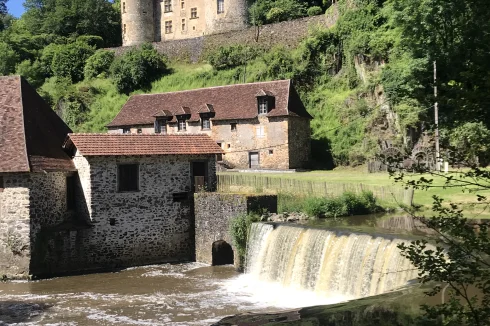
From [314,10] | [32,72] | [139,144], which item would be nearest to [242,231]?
[139,144]

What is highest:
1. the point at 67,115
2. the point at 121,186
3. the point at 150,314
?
the point at 67,115

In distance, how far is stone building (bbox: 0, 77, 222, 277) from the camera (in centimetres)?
2039

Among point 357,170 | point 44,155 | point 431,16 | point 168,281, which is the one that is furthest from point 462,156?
point 357,170

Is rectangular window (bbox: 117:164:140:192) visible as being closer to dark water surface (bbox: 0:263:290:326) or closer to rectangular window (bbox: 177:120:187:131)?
dark water surface (bbox: 0:263:290:326)

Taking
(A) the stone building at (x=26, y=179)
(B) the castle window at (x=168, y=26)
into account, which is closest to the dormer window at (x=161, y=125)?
(A) the stone building at (x=26, y=179)

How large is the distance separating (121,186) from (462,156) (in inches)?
732

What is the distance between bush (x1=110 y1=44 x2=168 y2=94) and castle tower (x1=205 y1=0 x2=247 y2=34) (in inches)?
361

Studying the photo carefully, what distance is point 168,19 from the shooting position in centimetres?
6575

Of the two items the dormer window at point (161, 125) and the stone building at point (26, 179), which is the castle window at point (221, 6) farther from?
the stone building at point (26, 179)

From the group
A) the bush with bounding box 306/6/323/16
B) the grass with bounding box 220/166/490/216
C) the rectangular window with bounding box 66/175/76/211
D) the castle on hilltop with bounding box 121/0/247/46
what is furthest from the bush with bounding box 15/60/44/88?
the rectangular window with bounding box 66/175/76/211

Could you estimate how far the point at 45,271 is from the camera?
817 inches

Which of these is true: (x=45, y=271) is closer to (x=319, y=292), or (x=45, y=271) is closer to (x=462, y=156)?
(x=319, y=292)

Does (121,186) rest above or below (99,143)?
below

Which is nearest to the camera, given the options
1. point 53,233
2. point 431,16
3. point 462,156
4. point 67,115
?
point 462,156
